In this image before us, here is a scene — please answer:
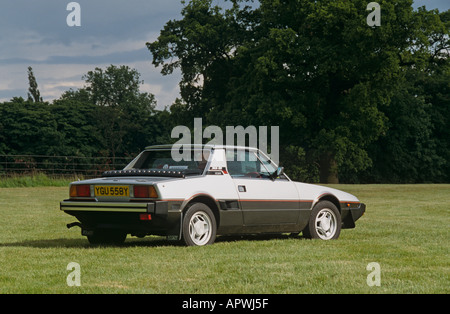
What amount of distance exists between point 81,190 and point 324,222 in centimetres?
407

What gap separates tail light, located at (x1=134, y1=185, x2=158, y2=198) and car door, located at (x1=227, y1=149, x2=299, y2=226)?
5.18 feet

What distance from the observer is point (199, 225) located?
1005 cm

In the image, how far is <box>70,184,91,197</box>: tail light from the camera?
33.4 feet

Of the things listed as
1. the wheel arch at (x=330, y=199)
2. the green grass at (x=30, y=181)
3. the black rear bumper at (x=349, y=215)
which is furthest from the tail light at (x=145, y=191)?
the green grass at (x=30, y=181)

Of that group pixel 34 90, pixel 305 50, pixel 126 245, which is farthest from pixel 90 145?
pixel 126 245

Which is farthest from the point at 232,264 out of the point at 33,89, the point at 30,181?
the point at 33,89

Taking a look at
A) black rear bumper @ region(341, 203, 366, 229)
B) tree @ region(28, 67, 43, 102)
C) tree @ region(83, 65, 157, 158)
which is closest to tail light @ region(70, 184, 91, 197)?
black rear bumper @ region(341, 203, 366, 229)

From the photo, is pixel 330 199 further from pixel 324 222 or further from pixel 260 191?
pixel 260 191

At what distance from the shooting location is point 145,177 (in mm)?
10234

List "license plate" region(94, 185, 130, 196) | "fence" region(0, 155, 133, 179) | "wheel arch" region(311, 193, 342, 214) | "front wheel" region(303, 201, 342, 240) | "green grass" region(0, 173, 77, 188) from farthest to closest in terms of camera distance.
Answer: "fence" region(0, 155, 133, 179) < "green grass" region(0, 173, 77, 188) < "wheel arch" region(311, 193, 342, 214) < "front wheel" region(303, 201, 342, 240) < "license plate" region(94, 185, 130, 196)

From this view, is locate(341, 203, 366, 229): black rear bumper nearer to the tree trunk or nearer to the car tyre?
the car tyre

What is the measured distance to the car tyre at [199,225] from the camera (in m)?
9.80

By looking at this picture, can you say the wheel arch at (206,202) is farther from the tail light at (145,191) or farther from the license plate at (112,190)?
the license plate at (112,190)
